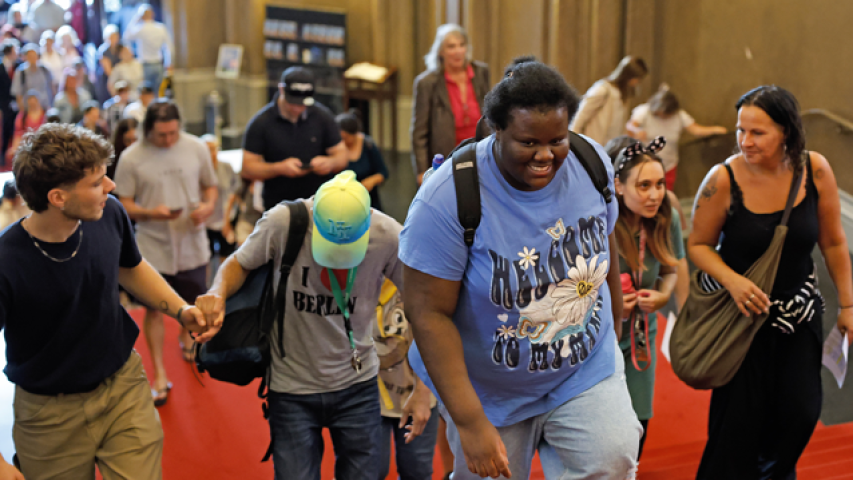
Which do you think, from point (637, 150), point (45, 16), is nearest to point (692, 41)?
point (637, 150)

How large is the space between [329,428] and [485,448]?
1.23m

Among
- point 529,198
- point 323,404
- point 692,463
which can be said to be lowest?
point 692,463

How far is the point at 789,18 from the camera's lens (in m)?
8.28

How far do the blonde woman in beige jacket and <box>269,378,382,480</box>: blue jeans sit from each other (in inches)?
184

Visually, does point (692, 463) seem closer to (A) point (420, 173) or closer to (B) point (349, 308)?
(B) point (349, 308)

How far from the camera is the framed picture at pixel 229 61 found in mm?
16500

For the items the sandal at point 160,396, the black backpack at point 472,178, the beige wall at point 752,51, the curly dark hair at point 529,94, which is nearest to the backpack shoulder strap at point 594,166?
the black backpack at point 472,178

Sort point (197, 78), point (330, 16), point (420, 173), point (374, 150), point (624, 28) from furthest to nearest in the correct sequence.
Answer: point (197, 78), point (330, 16), point (624, 28), point (374, 150), point (420, 173)

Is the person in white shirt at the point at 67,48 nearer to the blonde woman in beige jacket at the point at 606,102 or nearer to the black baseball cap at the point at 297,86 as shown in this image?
the blonde woman in beige jacket at the point at 606,102

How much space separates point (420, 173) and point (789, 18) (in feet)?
14.4

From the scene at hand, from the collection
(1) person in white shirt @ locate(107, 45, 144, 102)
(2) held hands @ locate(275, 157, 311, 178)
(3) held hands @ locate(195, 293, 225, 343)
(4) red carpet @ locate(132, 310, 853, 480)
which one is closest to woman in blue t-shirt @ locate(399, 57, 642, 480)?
(3) held hands @ locate(195, 293, 225, 343)

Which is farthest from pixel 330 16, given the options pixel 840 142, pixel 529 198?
pixel 529 198

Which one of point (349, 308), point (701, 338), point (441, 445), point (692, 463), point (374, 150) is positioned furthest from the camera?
point (374, 150)

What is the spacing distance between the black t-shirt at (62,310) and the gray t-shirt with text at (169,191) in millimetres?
2358
